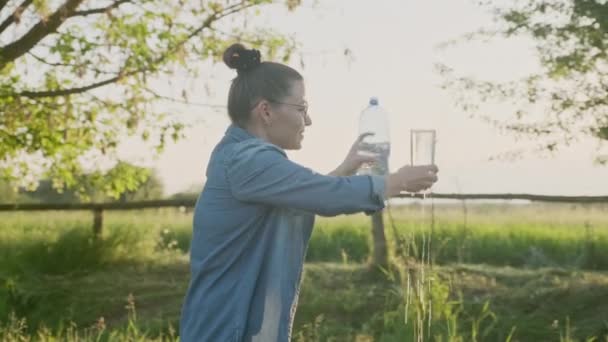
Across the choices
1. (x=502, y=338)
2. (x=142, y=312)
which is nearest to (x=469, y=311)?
(x=502, y=338)

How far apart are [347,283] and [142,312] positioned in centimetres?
198

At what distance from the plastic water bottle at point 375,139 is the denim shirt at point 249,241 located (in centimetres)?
49

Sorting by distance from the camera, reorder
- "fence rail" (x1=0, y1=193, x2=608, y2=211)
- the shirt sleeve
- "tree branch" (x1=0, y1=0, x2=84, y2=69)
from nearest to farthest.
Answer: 1. the shirt sleeve
2. "fence rail" (x1=0, y1=193, x2=608, y2=211)
3. "tree branch" (x1=0, y1=0, x2=84, y2=69)

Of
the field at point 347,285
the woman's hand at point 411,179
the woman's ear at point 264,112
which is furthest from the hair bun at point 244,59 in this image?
the field at point 347,285

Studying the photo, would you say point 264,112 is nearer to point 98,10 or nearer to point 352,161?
point 352,161

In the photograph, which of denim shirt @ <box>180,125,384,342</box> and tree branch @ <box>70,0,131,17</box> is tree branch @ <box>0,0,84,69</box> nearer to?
tree branch @ <box>70,0,131,17</box>

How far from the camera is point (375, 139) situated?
360 centimetres

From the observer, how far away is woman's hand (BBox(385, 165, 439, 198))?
243 centimetres

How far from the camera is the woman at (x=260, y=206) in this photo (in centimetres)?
243

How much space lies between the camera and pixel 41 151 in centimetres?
1130

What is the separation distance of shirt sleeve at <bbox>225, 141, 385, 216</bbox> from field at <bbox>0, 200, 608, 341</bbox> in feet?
11.1

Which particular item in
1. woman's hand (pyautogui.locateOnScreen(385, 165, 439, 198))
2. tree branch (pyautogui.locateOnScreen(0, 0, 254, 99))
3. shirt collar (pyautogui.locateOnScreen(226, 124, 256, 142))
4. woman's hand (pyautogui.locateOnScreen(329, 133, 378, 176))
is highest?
tree branch (pyautogui.locateOnScreen(0, 0, 254, 99))

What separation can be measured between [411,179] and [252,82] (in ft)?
1.72

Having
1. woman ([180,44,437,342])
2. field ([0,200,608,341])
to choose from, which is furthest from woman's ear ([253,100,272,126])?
field ([0,200,608,341])
